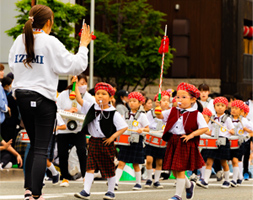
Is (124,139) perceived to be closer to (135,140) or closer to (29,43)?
(135,140)

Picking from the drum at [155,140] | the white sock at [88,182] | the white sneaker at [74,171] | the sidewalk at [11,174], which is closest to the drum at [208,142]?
the drum at [155,140]

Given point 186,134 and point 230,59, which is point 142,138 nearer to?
point 186,134

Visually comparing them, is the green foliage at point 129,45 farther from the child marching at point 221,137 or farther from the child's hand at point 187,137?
→ the child's hand at point 187,137

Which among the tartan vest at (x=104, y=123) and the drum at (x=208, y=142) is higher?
the tartan vest at (x=104, y=123)

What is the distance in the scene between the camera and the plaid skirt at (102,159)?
896 centimetres

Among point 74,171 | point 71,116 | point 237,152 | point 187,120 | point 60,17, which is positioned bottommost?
point 74,171

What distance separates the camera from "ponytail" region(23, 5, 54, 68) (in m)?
6.58

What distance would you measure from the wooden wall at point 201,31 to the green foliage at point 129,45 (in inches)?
162

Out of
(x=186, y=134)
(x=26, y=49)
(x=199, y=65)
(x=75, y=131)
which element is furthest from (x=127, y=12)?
(x=26, y=49)

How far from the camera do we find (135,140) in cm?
1127

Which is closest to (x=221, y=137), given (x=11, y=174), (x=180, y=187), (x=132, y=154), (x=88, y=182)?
(x=132, y=154)

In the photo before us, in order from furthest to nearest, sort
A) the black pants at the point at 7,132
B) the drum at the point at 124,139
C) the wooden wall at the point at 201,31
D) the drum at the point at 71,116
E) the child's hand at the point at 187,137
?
the wooden wall at the point at 201,31 → the black pants at the point at 7,132 → the drum at the point at 124,139 → the drum at the point at 71,116 → the child's hand at the point at 187,137

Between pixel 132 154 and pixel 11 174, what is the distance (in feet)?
8.53

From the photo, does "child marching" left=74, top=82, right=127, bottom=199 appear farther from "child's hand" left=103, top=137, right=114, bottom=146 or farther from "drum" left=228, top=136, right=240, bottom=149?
"drum" left=228, top=136, right=240, bottom=149
